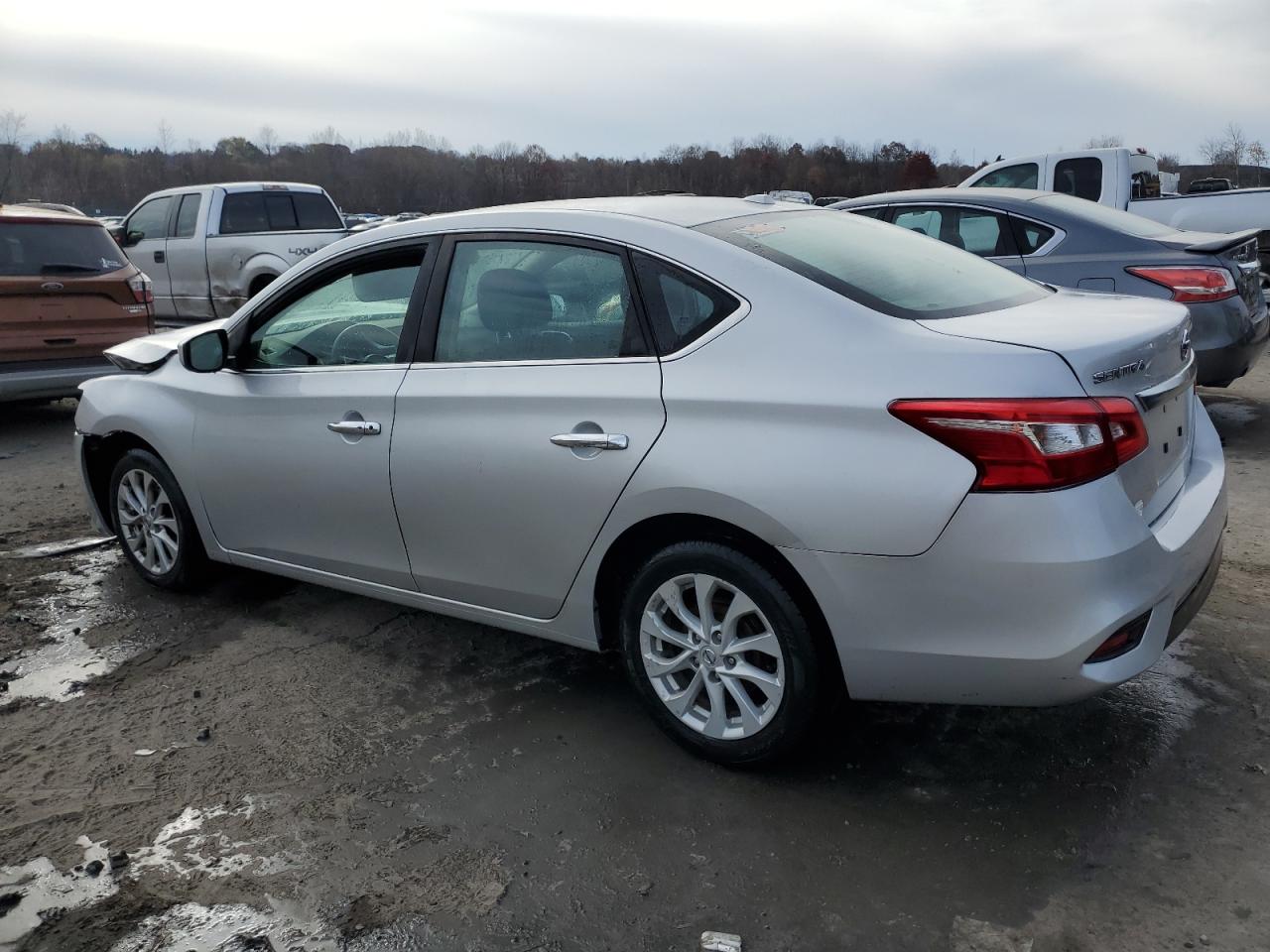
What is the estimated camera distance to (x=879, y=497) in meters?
2.67

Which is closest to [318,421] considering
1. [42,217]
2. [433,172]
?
[42,217]

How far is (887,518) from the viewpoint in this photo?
2.67m

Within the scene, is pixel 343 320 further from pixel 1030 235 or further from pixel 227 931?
pixel 1030 235

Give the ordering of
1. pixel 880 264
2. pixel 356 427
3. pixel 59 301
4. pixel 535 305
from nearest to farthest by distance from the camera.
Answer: pixel 880 264 < pixel 535 305 < pixel 356 427 < pixel 59 301

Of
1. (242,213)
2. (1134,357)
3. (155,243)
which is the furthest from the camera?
(155,243)

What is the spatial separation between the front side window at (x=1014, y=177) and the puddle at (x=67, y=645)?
31.0 feet

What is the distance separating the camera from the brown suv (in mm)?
8070

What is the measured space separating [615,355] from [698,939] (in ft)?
5.33

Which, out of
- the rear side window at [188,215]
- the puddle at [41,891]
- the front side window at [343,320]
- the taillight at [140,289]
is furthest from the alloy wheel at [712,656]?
the rear side window at [188,215]

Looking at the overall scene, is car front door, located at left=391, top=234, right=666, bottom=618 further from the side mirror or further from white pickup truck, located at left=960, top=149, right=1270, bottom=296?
white pickup truck, located at left=960, top=149, right=1270, bottom=296

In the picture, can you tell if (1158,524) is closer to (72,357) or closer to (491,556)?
(491,556)

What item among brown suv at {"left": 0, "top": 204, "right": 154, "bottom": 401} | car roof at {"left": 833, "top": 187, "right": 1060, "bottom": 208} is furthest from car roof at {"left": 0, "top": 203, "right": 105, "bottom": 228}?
car roof at {"left": 833, "top": 187, "right": 1060, "bottom": 208}

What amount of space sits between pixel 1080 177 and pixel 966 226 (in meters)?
4.22

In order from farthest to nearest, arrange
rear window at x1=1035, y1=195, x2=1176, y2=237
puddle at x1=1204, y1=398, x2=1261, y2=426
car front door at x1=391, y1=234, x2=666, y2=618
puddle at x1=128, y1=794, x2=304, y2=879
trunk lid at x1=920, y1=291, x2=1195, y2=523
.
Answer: puddle at x1=1204, y1=398, x2=1261, y2=426, rear window at x1=1035, y1=195, x2=1176, y2=237, car front door at x1=391, y1=234, x2=666, y2=618, puddle at x1=128, y1=794, x2=304, y2=879, trunk lid at x1=920, y1=291, x2=1195, y2=523
